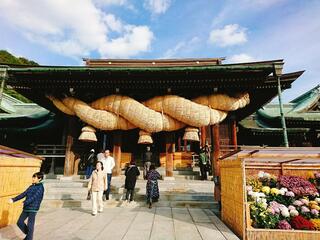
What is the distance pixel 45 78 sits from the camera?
10.5 metres

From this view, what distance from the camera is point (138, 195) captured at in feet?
28.1

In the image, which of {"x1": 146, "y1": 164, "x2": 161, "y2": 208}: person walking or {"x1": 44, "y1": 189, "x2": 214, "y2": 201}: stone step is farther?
{"x1": 44, "y1": 189, "x2": 214, "y2": 201}: stone step

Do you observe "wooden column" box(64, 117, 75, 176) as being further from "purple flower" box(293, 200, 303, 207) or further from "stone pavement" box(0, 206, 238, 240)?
"purple flower" box(293, 200, 303, 207)

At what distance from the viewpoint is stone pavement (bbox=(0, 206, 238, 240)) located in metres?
4.64

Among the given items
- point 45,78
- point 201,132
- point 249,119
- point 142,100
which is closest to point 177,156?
point 201,132

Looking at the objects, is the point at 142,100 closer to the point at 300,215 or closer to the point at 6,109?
the point at 300,215

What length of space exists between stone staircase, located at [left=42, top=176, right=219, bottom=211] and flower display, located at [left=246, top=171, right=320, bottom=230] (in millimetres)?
2799

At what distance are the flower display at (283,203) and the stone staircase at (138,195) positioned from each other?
280cm

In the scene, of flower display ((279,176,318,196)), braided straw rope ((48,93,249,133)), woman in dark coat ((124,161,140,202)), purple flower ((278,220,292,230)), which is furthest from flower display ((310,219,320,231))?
braided straw rope ((48,93,249,133))

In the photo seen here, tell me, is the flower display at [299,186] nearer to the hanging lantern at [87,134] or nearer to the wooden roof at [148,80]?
the wooden roof at [148,80]

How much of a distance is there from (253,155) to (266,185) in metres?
1.14

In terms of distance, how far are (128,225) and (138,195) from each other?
3115 millimetres

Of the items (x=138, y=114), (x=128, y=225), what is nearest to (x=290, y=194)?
(x=128, y=225)

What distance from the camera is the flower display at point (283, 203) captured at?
14.9 feet
